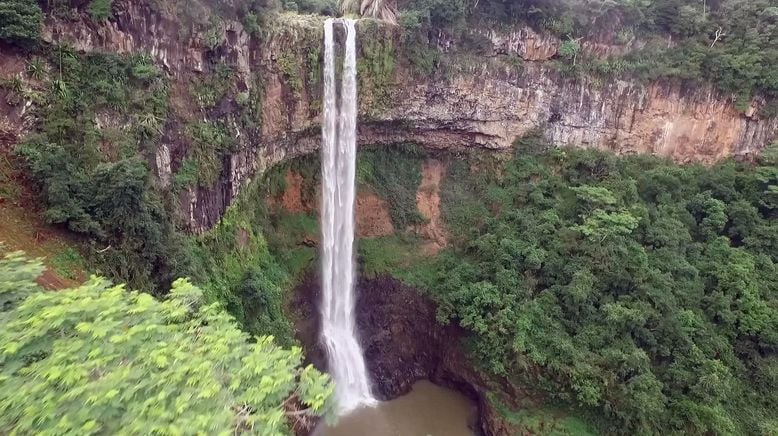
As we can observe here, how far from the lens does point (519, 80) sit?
18625 mm

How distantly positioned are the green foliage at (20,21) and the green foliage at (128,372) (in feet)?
17.7

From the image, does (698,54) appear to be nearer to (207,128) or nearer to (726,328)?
(726,328)

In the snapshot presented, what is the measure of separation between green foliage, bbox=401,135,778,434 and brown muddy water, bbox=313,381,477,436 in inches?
85.3

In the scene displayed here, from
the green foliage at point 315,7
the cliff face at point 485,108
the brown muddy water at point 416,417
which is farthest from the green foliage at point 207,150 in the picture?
the green foliage at point 315,7

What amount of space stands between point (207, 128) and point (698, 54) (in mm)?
17962

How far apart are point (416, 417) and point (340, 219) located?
7.23 metres

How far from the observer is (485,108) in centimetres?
1889

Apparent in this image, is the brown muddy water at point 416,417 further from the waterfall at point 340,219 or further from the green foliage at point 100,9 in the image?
the green foliage at point 100,9

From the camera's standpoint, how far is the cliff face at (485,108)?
1452 cm

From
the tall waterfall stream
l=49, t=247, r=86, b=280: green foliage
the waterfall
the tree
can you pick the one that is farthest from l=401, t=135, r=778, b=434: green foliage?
l=49, t=247, r=86, b=280: green foliage

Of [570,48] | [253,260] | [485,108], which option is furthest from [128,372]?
[570,48]

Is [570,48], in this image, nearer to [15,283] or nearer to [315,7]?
[315,7]

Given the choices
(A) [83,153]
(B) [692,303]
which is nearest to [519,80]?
(B) [692,303]

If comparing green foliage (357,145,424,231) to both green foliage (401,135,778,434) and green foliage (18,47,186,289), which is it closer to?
green foliage (401,135,778,434)
